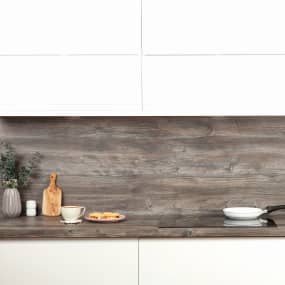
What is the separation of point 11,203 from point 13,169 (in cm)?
21

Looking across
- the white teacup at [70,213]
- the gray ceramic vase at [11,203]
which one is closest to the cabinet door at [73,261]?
the white teacup at [70,213]

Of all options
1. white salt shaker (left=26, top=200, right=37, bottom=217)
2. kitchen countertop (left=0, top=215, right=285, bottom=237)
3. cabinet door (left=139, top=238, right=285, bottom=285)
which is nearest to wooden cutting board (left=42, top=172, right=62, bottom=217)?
white salt shaker (left=26, top=200, right=37, bottom=217)

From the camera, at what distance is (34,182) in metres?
3.81

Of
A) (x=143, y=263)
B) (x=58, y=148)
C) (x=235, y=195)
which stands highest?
(x=58, y=148)

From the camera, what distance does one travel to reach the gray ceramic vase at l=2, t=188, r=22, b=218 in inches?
143
